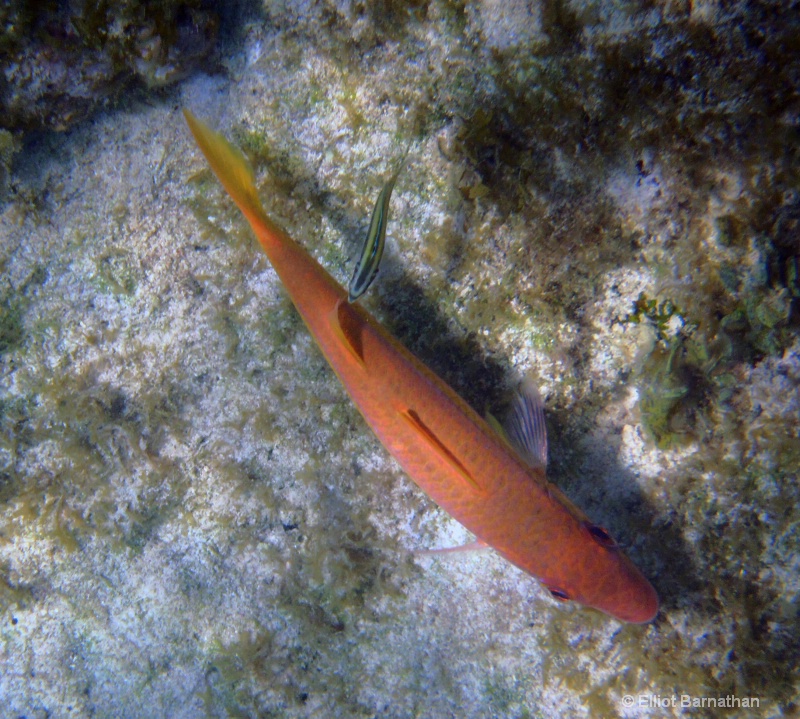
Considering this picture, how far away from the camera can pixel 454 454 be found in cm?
239

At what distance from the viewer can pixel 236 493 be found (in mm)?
3312

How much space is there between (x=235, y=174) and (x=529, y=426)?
2310 millimetres

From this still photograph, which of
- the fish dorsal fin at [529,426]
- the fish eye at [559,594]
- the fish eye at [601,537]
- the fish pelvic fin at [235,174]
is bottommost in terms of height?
the fish eye at [559,594]

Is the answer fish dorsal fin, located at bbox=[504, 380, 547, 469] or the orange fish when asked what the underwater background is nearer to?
fish dorsal fin, located at bbox=[504, 380, 547, 469]

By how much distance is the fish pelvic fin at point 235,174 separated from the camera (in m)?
2.50

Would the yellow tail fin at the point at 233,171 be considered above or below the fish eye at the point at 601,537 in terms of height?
above

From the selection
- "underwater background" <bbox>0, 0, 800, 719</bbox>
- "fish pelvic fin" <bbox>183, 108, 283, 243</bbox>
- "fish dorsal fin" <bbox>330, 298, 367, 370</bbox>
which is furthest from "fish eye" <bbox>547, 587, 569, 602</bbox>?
"fish pelvic fin" <bbox>183, 108, 283, 243</bbox>

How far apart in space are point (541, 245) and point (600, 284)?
1.46ft

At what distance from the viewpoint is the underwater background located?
248 cm

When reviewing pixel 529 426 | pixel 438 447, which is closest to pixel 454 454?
pixel 438 447

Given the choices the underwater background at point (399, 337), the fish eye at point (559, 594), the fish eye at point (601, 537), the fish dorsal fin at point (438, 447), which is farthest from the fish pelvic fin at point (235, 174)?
the fish eye at point (559, 594)

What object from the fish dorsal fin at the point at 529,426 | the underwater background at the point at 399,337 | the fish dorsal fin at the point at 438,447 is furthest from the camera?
the fish dorsal fin at the point at 529,426

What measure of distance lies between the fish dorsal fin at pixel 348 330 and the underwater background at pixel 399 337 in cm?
60

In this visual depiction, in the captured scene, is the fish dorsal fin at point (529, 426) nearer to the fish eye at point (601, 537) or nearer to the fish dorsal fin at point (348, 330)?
the fish eye at point (601, 537)
